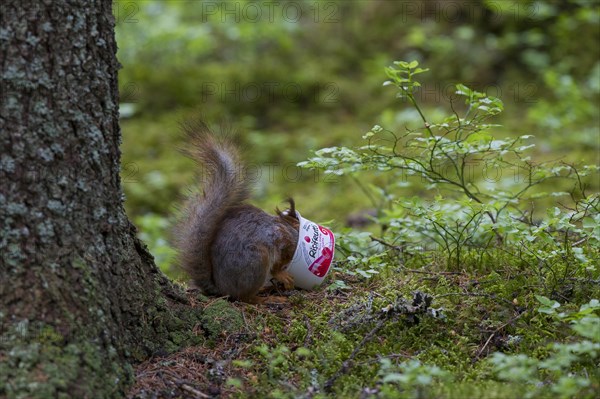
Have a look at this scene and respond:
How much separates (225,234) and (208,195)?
0.20 meters

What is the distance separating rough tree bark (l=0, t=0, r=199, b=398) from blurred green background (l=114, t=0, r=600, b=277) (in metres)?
3.89

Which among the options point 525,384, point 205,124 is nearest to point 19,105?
point 205,124

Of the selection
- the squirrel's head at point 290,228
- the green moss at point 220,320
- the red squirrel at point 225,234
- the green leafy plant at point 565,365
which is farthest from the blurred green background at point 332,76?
the green leafy plant at point 565,365

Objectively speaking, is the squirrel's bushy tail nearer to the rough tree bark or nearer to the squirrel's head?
the squirrel's head

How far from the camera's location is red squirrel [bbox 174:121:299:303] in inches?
117

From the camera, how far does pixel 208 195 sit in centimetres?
311

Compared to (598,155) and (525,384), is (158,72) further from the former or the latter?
(525,384)

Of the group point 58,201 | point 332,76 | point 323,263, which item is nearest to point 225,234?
point 323,263

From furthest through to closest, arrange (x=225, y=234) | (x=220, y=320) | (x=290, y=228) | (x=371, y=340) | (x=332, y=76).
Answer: (x=332, y=76)
(x=290, y=228)
(x=225, y=234)
(x=220, y=320)
(x=371, y=340)

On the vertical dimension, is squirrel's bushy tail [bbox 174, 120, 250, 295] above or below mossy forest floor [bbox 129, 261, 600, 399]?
above

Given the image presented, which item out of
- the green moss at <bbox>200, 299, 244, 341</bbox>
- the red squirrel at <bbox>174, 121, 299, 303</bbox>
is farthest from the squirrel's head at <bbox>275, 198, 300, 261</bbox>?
the green moss at <bbox>200, 299, 244, 341</bbox>

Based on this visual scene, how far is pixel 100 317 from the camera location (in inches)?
88.9

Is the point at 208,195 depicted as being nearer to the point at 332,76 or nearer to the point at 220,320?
the point at 220,320

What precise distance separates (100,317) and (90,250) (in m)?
0.22
